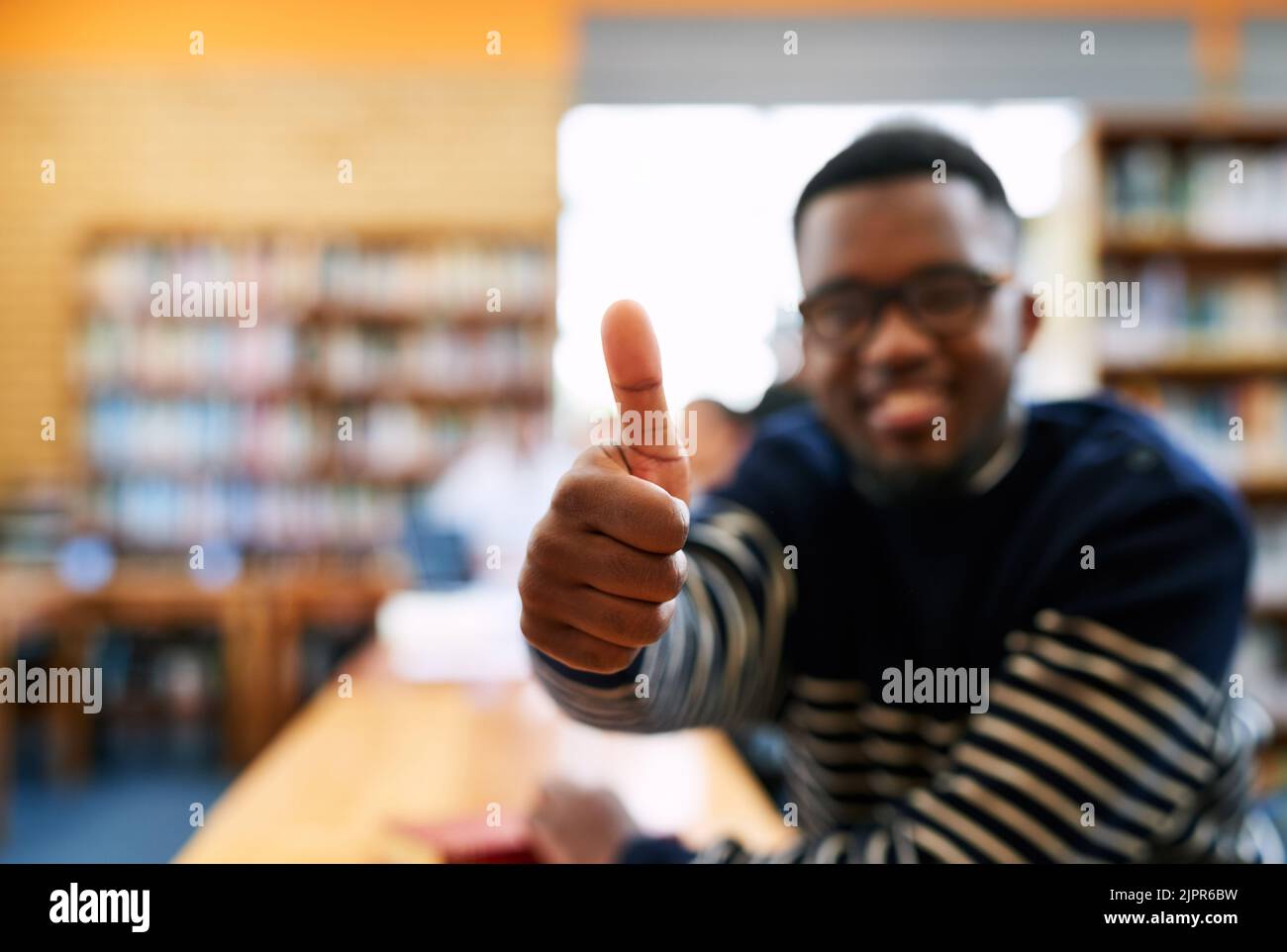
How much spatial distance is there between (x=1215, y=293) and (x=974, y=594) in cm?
291

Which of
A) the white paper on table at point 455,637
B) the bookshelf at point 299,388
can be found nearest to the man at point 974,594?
the white paper on table at point 455,637

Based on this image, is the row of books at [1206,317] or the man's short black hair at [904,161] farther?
the row of books at [1206,317]

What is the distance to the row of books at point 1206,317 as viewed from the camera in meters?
2.96

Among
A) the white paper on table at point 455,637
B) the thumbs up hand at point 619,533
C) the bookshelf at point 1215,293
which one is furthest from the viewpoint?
the bookshelf at point 1215,293

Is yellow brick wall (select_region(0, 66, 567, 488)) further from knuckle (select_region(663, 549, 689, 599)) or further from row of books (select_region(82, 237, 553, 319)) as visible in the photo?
knuckle (select_region(663, 549, 689, 599))

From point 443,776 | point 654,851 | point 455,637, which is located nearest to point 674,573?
point 654,851

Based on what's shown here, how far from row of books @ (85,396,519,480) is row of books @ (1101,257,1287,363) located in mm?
2610

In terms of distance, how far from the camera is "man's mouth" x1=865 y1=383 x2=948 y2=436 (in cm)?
58

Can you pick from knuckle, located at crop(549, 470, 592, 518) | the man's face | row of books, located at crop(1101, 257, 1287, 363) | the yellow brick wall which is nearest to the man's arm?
the man's face

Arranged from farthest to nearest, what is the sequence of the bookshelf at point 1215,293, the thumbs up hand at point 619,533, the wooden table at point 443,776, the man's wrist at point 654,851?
the bookshelf at point 1215,293, the wooden table at point 443,776, the man's wrist at point 654,851, the thumbs up hand at point 619,533

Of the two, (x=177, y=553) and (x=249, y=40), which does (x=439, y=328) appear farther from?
(x=249, y=40)

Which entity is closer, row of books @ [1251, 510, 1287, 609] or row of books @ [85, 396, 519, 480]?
row of books @ [1251, 510, 1287, 609]

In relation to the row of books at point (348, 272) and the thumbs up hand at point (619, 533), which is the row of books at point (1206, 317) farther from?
the thumbs up hand at point (619, 533)

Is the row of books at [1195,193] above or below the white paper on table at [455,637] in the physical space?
above
